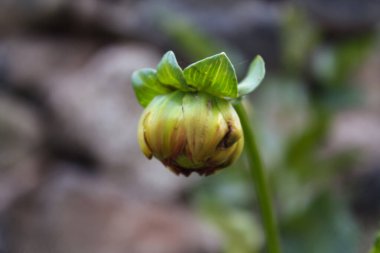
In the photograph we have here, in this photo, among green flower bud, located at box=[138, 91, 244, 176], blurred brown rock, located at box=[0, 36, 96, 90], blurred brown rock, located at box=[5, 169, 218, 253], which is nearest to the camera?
green flower bud, located at box=[138, 91, 244, 176]

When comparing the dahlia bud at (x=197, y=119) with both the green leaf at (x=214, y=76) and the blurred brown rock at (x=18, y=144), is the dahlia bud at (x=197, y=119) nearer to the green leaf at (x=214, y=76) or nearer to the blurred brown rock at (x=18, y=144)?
the green leaf at (x=214, y=76)

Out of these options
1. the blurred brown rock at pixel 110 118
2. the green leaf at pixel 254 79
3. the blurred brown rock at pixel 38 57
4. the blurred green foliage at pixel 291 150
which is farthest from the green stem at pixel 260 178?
the blurred brown rock at pixel 38 57

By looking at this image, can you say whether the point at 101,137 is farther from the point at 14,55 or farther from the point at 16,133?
the point at 14,55

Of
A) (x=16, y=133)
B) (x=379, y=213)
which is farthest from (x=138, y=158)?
(x=379, y=213)

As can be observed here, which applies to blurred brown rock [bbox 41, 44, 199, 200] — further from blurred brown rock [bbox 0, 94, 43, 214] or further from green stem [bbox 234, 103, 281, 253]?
green stem [bbox 234, 103, 281, 253]

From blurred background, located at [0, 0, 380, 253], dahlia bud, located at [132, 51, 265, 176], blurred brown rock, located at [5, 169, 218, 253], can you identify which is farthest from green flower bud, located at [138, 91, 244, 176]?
blurred brown rock, located at [5, 169, 218, 253]
